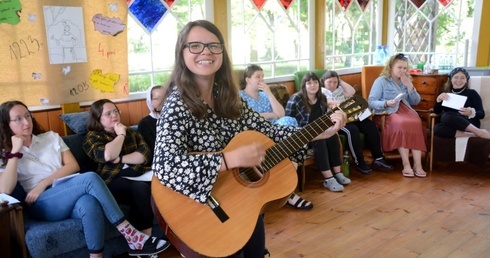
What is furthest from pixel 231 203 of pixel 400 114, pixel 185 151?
pixel 400 114

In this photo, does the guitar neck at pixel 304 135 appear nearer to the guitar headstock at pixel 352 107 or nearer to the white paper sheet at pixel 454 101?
the guitar headstock at pixel 352 107

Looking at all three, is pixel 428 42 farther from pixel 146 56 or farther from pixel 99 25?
pixel 99 25

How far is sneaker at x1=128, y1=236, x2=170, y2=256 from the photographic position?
2506 millimetres

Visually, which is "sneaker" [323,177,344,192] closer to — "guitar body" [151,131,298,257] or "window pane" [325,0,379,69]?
"window pane" [325,0,379,69]

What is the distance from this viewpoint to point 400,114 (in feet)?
14.2

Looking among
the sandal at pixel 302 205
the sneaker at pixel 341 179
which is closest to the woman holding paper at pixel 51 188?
the sandal at pixel 302 205

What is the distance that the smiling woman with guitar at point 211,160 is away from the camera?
4.65ft

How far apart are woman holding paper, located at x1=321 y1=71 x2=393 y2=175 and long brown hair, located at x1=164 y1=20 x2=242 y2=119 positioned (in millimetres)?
2664

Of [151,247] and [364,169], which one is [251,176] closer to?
[151,247]

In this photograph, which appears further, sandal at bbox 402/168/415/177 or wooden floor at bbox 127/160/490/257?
sandal at bbox 402/168/415/177

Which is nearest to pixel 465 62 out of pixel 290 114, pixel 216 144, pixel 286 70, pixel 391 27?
pixel 391 27

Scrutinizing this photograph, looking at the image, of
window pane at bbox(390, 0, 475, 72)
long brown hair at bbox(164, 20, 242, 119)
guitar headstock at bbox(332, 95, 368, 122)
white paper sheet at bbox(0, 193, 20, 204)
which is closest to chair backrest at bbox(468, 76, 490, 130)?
window pane at bbox(390, 0, 475, 72)

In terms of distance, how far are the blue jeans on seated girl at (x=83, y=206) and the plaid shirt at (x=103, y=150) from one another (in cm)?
35

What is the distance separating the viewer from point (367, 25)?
5820 mm
